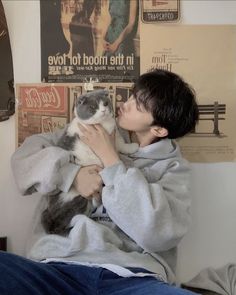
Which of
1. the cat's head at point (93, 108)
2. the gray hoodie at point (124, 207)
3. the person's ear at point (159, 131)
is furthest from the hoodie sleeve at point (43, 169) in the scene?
the person's ear at point (159, 131)

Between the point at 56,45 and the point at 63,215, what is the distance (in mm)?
525

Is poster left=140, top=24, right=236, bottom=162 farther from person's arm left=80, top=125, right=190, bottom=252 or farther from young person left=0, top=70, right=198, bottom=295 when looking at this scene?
person's arm left=80, top=125, right=190, bottom=252

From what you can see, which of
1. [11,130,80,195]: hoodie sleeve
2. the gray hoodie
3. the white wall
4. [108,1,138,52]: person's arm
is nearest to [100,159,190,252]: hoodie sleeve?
the gray hoodie

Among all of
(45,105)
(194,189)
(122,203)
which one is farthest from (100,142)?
(194,189)

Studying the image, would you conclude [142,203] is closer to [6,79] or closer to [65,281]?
[65,281]

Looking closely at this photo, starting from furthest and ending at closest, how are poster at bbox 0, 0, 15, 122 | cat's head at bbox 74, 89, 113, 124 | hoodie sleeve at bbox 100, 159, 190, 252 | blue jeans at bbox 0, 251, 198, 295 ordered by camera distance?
poster at bbox 0, 0, 15, 122 → cat's head at bbox 74, 89, 113, 124 → hoodie sleeve at bbox 100, 159, 190, 252 → blue jeans at bbox 0, 251, 198, 295

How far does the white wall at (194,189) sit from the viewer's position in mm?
1354

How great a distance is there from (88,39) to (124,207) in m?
0.57

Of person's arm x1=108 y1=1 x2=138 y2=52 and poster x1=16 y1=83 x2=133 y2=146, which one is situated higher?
person's arm x1=108 y1=1 x2=138 y2=52

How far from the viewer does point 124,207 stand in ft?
3.41

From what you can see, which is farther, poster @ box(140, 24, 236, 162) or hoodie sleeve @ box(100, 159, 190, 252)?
poster @ box(140, 24, 236, 162)

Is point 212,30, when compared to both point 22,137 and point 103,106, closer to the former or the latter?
point 103,106

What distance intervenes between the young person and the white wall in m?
0.14

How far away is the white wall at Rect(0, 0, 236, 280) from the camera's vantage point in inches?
53.3
